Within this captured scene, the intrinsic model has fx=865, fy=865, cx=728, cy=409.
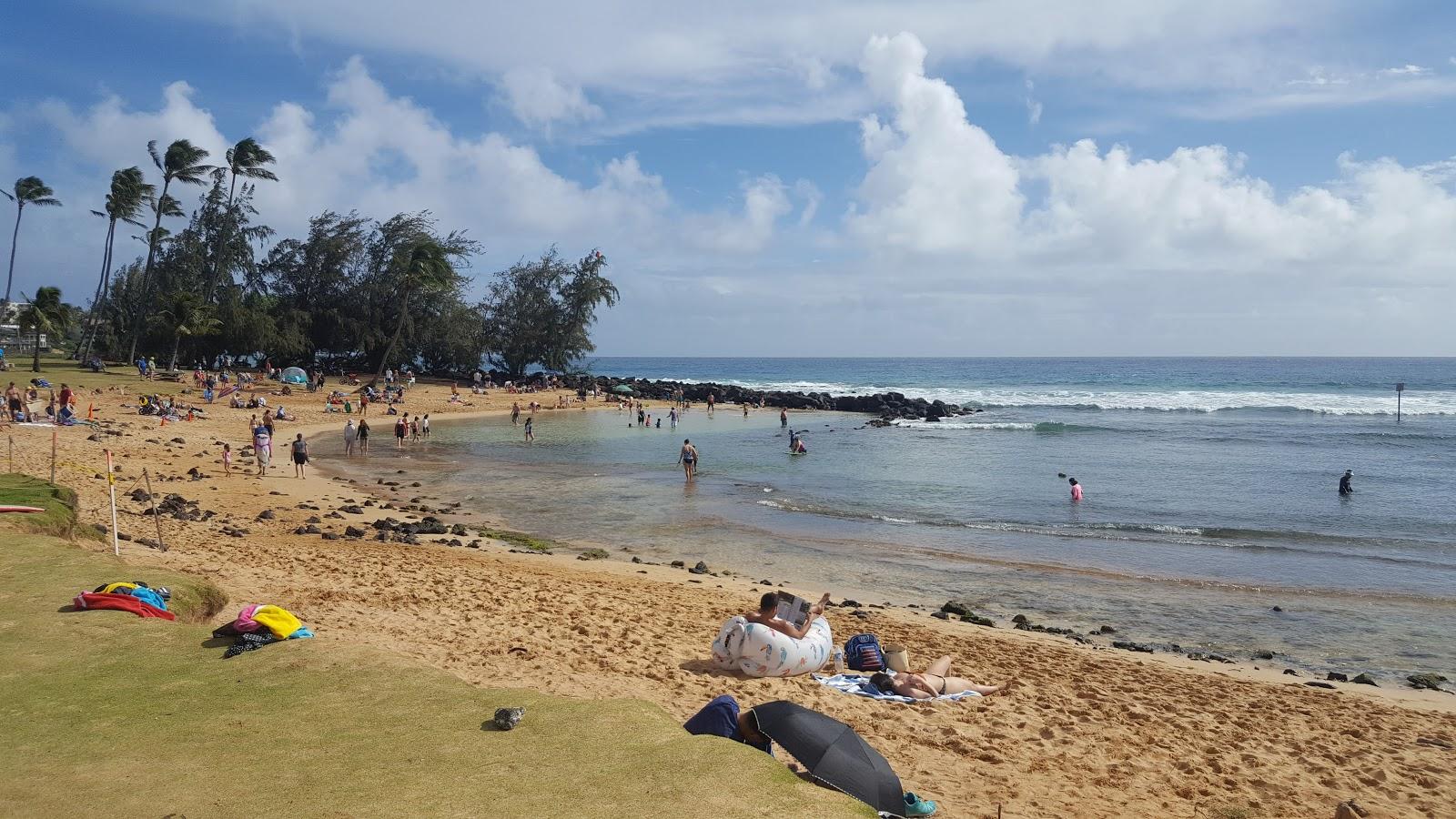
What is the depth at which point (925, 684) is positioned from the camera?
9.10 meters

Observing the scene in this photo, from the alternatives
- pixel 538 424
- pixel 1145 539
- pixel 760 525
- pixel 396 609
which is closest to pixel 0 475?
pixel 396 609

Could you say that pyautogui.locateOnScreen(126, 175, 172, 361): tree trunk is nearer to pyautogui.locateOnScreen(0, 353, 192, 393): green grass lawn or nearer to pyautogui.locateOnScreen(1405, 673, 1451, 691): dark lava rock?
pyautogui.locateOnScreen(0, 353, 192, 393): green grass lawn

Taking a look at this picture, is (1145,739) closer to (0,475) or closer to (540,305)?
(0,475)

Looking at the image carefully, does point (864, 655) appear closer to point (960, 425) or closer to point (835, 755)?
point (835, 755)

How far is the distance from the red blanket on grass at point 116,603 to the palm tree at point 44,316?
146ft

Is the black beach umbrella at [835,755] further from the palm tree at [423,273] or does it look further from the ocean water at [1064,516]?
the palm tree at [423,273]

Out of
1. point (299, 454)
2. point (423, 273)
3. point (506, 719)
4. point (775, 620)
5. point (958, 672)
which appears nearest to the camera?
point (506, 719)

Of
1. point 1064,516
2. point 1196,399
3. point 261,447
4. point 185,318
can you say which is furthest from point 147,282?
point 1196,399

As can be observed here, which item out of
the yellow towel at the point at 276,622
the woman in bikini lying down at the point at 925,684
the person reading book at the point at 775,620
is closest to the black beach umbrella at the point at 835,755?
the woman in bikini lying down at the point at 925,684

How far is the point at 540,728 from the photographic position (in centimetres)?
552

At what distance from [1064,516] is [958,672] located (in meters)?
14.2

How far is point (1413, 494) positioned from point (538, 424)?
37.6 m

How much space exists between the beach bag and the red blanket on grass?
22.5 ft

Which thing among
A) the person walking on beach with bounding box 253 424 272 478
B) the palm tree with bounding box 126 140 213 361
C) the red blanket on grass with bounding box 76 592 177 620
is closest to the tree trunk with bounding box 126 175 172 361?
the palm tree with bounding box 126 140 213 361
